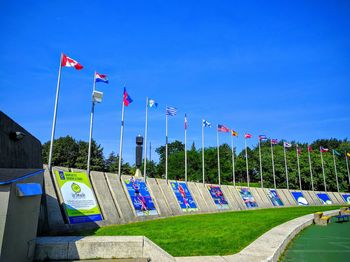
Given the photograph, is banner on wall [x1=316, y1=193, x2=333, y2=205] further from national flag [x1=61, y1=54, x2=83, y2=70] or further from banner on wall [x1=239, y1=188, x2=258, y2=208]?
national flag [x1=61, y1=54, x2=83, y2=70]

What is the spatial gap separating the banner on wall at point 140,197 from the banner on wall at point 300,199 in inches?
1123

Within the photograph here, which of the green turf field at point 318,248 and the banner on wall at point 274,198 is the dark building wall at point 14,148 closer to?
→ the green turf field at point 318,248

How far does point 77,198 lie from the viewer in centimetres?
1320

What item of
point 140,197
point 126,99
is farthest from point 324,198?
point 126,99

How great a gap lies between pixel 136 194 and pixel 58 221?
6825mm

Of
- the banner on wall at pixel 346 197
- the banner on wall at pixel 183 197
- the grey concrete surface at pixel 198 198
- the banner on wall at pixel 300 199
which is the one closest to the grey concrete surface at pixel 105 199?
the banner on wall at pixel 183 197

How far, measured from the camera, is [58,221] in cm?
1134

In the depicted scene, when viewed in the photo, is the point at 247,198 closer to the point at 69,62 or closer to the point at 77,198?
the point at 77,198

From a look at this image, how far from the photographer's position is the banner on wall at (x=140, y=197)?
17.1 metres

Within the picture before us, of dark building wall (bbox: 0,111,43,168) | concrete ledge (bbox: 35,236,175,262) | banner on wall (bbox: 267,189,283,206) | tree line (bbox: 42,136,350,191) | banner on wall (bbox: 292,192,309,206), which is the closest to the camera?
concrete ledge (bbox: 35,236,175,262)

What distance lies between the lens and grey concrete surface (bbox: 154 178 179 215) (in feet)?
65.1

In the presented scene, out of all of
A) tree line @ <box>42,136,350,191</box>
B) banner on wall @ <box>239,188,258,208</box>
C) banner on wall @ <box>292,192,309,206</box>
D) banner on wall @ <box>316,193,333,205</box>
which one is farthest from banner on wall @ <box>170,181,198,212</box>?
tree line @ <box>42,136,350,191</box>

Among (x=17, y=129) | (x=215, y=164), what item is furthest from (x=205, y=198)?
(x=215, y=164)

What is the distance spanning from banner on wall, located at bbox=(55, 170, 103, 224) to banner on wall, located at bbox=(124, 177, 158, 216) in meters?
3.38
